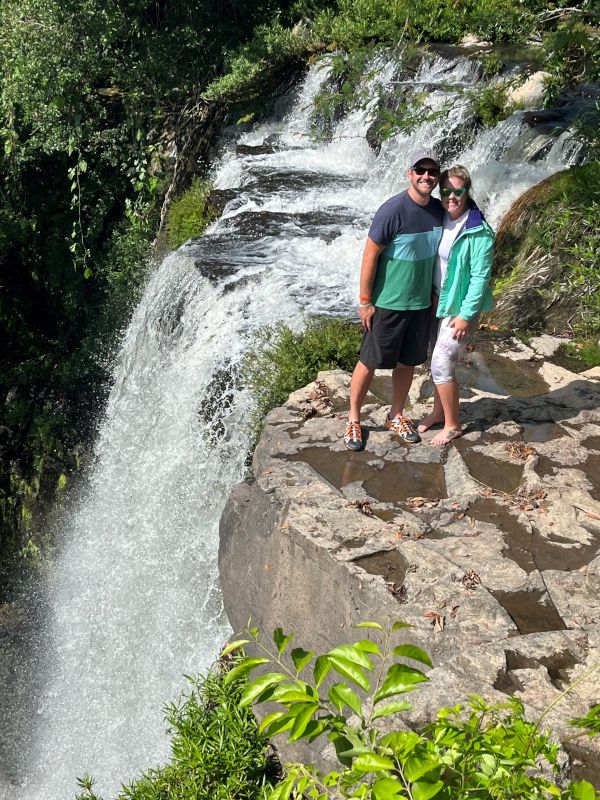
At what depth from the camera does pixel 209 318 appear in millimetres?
7570

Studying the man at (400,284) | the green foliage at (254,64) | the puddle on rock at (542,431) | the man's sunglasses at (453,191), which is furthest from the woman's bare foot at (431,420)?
the green foliage at (254,64)

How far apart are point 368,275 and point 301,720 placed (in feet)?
10.7

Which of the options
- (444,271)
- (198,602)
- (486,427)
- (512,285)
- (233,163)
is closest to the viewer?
(444,271)

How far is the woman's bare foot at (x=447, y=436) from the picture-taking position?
5.05m

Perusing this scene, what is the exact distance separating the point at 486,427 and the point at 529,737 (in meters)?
3.63

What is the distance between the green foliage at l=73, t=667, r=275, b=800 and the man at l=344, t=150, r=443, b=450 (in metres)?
1.88

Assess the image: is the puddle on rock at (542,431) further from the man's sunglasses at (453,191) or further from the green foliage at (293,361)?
the man's sunglasses at (453,191)

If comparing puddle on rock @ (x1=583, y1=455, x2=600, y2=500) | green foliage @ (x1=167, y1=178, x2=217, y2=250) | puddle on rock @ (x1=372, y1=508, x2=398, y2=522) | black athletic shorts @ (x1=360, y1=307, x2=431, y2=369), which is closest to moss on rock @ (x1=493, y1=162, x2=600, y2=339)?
puddle on rock @ (x1=583, y1=455, x2=600, y2=500)

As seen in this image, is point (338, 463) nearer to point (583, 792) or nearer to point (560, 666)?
point (560, 666)

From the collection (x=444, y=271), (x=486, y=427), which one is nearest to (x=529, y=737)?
(x=444, y=271)

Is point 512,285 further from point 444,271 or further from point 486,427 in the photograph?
point 444,271

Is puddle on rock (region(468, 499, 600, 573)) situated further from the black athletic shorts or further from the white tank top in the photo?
the white tank top

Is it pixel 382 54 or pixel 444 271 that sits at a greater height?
pixel 382 54

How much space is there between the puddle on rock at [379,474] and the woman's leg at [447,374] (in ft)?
1.00
